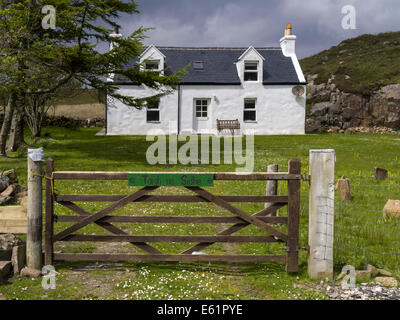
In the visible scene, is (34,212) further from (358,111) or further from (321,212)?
(358,111)

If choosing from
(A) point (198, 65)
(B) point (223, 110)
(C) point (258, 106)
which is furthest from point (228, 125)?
(A) point (198, 65)

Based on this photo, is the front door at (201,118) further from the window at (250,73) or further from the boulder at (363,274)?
the boulder at (363,274)

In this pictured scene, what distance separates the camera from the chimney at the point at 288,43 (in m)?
34.1

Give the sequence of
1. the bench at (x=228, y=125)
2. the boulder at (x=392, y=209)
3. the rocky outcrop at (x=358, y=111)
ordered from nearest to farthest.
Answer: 1. the boulder at (x=392, y=209)
2. the bench at (x=228, y=125)
3. the rocky outcrop at (x=358, y=111)

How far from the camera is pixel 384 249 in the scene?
22.6ft

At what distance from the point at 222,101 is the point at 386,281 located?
27.2 m

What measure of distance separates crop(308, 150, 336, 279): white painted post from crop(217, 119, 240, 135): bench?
2489 centimetres

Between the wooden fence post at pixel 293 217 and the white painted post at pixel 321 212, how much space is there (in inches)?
8.1

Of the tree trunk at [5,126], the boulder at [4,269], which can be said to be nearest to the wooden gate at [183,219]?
the boulder at [4,269]

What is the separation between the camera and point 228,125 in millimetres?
31219

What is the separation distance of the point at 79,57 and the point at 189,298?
13.6m

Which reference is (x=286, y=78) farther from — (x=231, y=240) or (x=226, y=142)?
(x=231, y=240)
